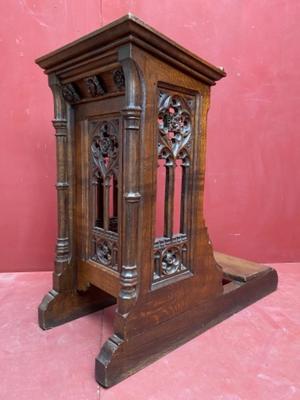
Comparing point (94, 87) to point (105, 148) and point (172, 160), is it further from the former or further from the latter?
point (172, 160)

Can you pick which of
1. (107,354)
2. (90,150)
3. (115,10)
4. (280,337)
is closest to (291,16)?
(115,10)

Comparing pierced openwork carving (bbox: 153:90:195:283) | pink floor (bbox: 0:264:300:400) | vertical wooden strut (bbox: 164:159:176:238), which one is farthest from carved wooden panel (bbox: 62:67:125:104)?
pink floor (bbox: 0:264:300:400)

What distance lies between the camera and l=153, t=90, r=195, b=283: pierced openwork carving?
0.99 metres

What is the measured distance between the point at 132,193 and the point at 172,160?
21 cm

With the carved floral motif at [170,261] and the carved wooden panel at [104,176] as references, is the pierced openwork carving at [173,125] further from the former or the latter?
the carved floral motif at [170,261]

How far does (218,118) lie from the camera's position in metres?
1.75

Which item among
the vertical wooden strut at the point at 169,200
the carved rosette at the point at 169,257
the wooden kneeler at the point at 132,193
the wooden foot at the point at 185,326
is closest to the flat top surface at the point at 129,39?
the wooden kneeler at the point at 132,193

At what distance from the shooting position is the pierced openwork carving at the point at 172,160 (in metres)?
0.99

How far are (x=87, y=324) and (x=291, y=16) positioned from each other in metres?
1.86

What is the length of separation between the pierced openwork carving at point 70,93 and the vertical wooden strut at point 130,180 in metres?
0.32

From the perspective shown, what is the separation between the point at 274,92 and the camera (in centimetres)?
178

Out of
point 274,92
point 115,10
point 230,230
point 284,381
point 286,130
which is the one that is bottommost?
point 284,381

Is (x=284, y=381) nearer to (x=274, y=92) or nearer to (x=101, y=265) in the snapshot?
(x=101, y=265)

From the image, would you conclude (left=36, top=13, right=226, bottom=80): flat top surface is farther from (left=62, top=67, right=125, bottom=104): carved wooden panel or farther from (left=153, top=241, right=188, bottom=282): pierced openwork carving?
(left=153, top=241, right=188, bottom=282): pierced openwork carving
